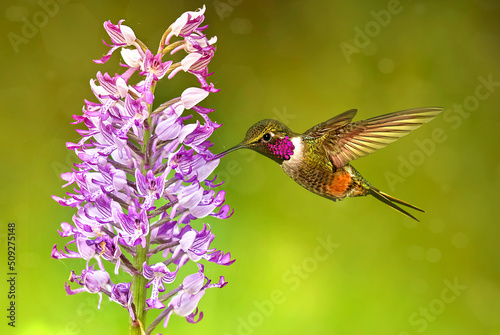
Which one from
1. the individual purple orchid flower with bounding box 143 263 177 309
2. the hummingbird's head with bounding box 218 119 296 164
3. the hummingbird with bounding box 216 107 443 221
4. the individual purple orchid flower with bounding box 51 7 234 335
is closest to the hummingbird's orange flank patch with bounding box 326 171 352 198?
the hummingbird with bounding box 216 107 443 221

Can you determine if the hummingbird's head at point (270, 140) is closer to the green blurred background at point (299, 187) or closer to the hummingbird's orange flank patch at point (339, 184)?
the hummingbird's orange flank patch at point (339, 184)

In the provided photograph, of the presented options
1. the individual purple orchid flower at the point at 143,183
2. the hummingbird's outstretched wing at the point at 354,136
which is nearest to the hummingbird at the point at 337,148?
the hummingbird's outstretched wing at the point at 354,136

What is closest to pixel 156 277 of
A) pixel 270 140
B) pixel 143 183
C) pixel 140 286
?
pixel 140 286

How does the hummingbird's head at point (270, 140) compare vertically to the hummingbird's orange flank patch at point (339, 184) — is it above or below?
above

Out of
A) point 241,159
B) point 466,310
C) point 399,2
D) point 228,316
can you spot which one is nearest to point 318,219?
point 241,159

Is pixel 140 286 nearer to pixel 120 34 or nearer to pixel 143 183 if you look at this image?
pixel 143 183

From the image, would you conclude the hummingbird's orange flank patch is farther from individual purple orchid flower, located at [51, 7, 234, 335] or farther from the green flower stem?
the green flower stem
